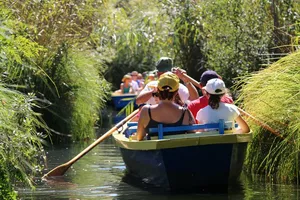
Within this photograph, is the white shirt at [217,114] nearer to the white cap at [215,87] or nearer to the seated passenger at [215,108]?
the seated passenger at [215,108]

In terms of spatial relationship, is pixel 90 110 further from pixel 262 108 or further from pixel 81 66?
pixel 262 108

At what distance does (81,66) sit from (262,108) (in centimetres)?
614

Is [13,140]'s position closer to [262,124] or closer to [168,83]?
[168,83]

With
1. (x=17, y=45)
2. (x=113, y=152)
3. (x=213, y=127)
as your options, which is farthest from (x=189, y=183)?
(x=113, y=152)

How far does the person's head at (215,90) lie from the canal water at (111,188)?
3.69 feet

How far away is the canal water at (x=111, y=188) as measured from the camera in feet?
32.5

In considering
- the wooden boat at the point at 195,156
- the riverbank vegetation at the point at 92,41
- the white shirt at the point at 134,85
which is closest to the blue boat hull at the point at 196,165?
the wooden boat at the point at 195,156

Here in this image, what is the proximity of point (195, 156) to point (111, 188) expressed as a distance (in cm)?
154

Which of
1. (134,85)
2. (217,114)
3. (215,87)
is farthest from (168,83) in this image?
(134,85)

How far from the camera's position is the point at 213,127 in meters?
9.80

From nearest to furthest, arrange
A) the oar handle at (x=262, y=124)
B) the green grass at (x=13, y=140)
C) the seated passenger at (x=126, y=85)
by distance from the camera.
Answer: the green grass at (x=13, y=140)
the oar handle at (x=262, y=124)
the seated passenger at (x=126, y=85)

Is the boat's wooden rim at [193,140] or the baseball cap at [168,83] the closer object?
the boat's wooden rim at [193,140]

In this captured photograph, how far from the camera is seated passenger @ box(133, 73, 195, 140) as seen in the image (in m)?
9.87

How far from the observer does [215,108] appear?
9.99 metres
